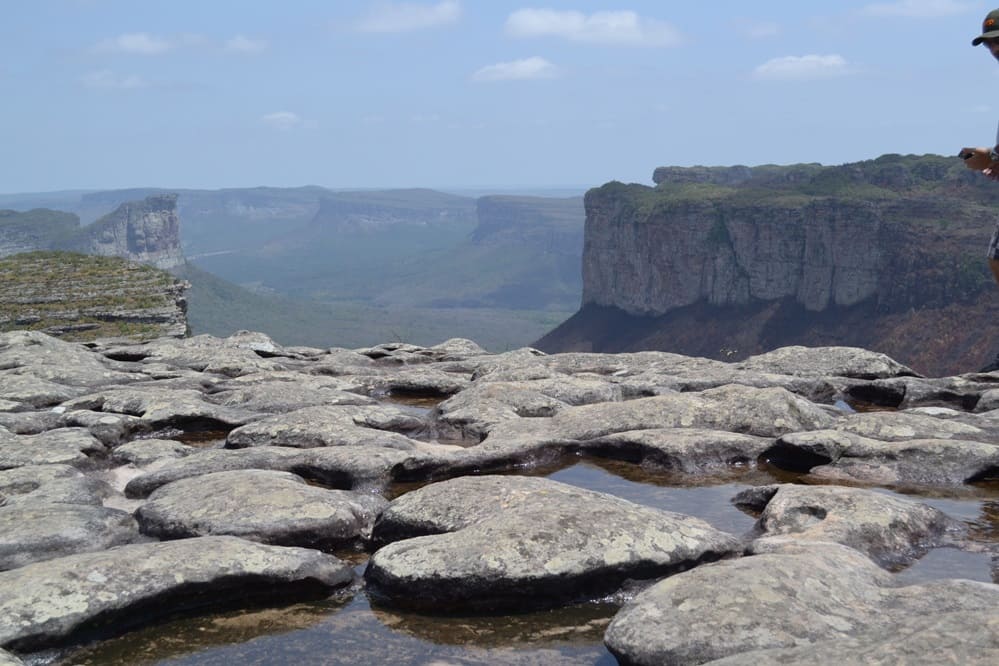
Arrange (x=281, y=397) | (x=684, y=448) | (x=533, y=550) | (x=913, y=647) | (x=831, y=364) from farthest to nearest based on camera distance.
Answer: (x=831, y=364) → (x=281, y=397) → (x=684, y=448) → (x=533, y=550) → (x=913, y=647)

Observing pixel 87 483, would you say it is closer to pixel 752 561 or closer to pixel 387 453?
pixel 387 453

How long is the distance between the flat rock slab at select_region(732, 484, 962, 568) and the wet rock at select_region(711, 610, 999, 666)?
133 inches

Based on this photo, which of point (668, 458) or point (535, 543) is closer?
point (535, 543)

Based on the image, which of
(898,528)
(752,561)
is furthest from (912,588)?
(898,528)

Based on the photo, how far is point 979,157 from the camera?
12766 millimetres

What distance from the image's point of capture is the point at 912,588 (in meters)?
8.07

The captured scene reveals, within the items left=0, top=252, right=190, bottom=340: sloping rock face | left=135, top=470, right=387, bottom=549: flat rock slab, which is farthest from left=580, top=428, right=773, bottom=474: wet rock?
left=0, top=252, right=190, bottom=340: sloping rock face

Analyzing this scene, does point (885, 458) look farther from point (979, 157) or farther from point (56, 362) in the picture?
point (56, 362)

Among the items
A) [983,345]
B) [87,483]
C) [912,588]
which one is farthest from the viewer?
[983,345]

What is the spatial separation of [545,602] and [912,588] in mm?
3179

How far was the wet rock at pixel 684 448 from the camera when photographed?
13.7 m

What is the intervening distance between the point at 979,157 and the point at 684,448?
18.3ft

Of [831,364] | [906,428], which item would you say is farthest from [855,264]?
[906,428]

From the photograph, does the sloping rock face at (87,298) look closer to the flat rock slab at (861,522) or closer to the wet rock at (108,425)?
the wet rock at (108,425)
